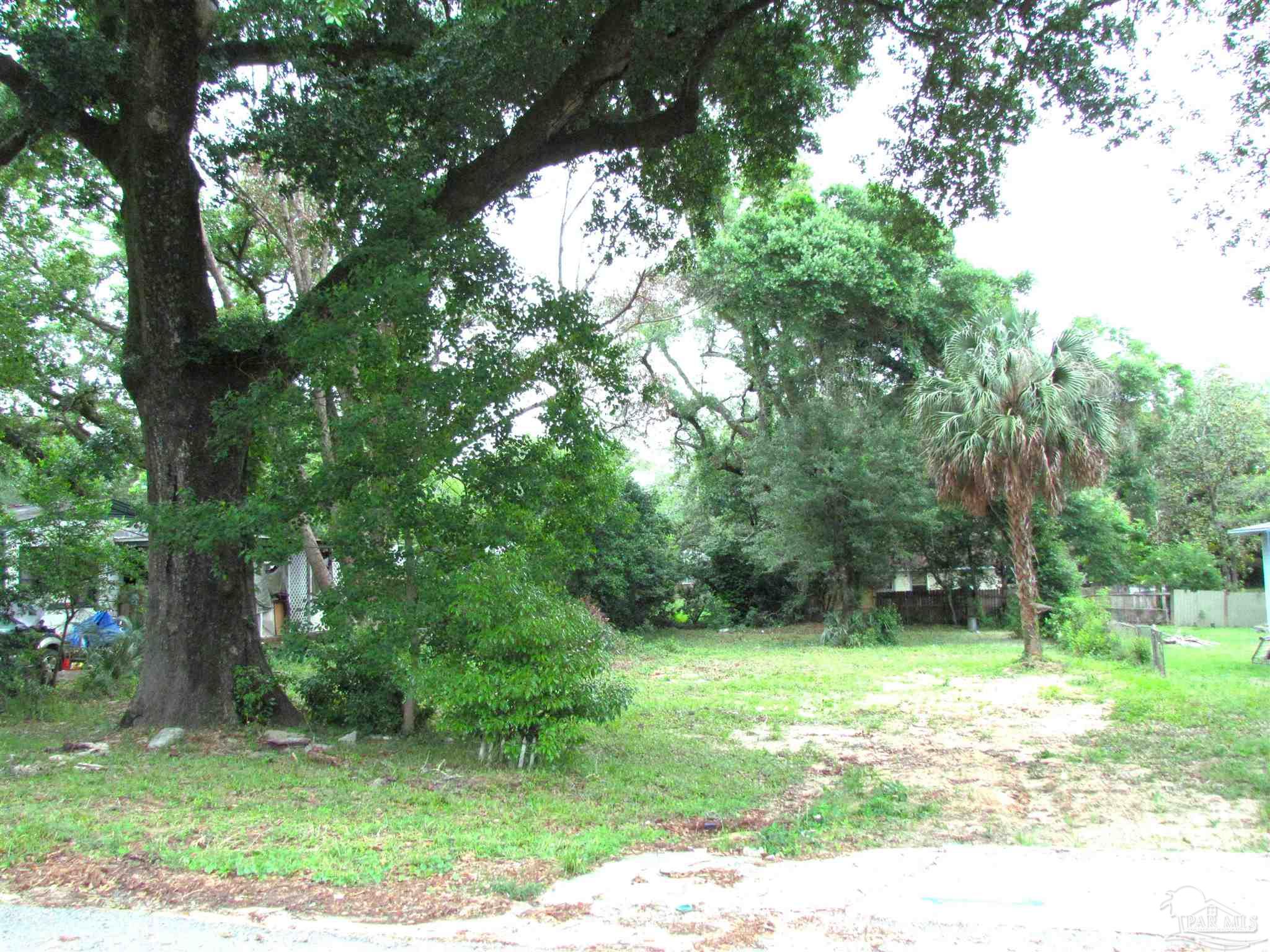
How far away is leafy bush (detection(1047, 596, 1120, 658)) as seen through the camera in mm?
18109

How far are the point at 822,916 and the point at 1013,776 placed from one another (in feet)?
15.3

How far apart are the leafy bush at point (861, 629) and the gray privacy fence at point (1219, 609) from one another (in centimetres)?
1050

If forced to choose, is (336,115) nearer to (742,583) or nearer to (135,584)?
(135,584)

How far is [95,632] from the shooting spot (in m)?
16.6

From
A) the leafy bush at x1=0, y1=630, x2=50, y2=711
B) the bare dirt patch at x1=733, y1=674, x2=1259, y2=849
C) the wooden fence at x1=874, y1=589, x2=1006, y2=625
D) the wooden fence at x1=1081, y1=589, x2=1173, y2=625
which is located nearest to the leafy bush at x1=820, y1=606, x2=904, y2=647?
the wooden fence at x1=874, y1=589, x2=1006, y2=625

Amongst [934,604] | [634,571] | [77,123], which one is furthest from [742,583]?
[77,123]

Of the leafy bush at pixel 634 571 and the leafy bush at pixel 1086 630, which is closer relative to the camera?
the leafy bush at pixel 1086 630

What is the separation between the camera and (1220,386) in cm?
3419

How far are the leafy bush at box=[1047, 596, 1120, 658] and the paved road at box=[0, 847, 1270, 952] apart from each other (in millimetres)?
13869

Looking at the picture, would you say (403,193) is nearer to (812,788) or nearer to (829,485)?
(812,788)

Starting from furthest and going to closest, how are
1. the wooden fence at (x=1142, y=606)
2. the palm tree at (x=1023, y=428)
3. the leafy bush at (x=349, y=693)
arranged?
the wooden fence at (x=1142, y=606), the palm tree at (x=1023, y=428), the leafy bush at (x=349, y=693)

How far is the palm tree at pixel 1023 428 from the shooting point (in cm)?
1680

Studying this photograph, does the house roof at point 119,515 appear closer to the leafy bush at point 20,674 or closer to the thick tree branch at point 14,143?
the leafy bush at point 20,674

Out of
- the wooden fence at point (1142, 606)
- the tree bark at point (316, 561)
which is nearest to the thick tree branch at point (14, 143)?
the tree bark at point (316, 561)
